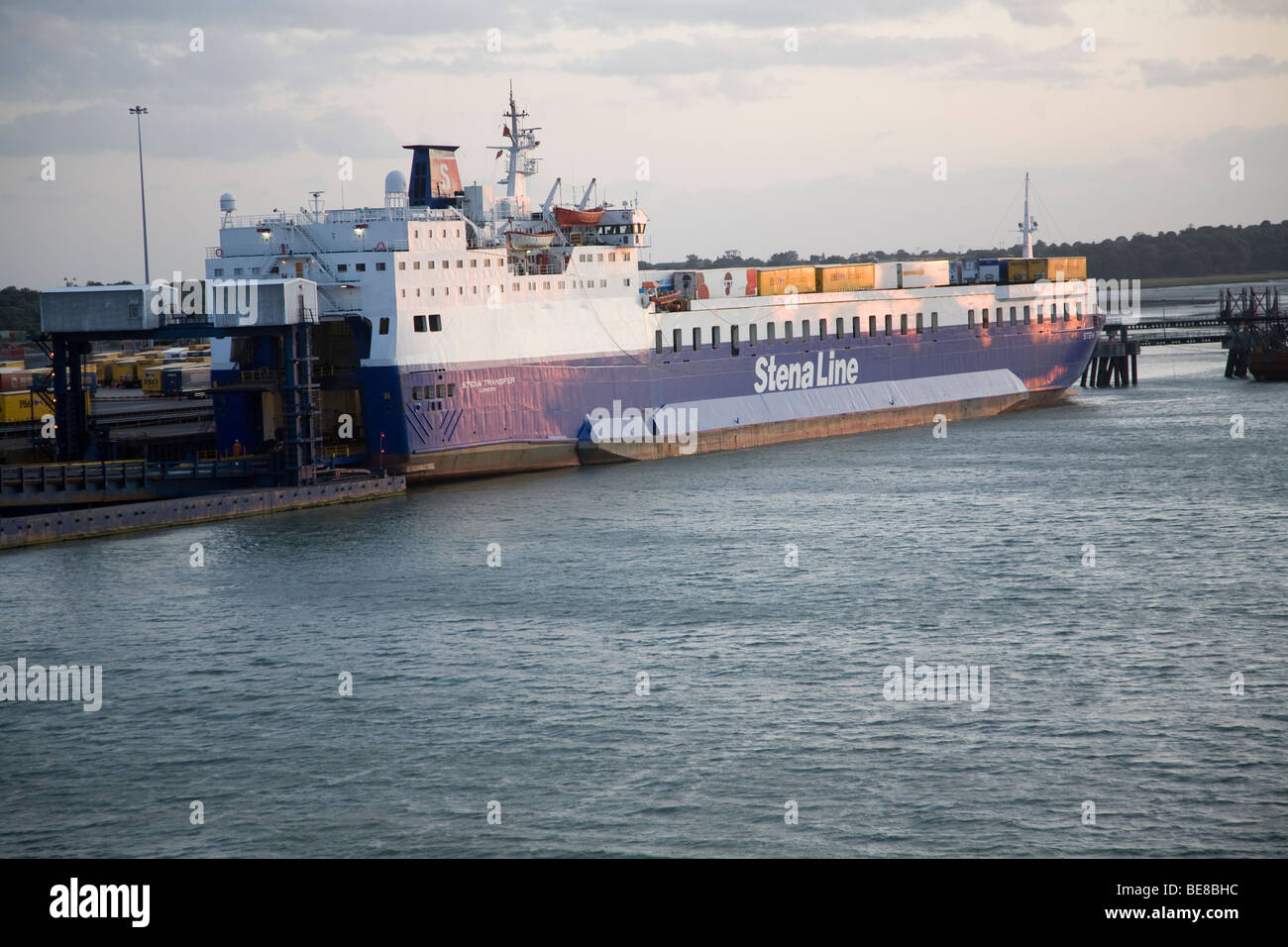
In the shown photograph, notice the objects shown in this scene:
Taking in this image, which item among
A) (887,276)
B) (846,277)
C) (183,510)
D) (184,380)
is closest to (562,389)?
(183,510)

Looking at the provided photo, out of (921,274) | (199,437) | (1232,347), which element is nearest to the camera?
(199,437)

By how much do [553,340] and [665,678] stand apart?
24113 mm

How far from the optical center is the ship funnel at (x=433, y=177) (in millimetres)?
44500

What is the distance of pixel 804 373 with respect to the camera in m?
54.1

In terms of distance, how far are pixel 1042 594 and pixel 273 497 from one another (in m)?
20.2

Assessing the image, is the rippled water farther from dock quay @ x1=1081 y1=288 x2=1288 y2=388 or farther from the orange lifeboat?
dock quay @ x1=1081 y1=288 x2=1288 y2=388

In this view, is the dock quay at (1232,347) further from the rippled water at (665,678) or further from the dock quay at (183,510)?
the dock quay at (183,510)

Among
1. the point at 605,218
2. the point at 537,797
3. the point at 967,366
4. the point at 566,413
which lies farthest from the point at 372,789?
the point at 967,366

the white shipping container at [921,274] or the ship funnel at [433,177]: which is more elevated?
the ship funnel at [433,177]

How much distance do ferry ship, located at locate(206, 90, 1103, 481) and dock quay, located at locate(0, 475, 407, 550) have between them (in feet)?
6.67

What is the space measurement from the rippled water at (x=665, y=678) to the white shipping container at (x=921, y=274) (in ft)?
84.2

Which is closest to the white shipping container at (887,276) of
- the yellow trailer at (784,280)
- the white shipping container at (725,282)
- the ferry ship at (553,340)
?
the ferry ship at (553,340)

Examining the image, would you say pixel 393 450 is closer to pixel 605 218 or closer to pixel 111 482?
pixel 111 482

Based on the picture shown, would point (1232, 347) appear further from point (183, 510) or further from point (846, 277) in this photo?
point (183, 510)
